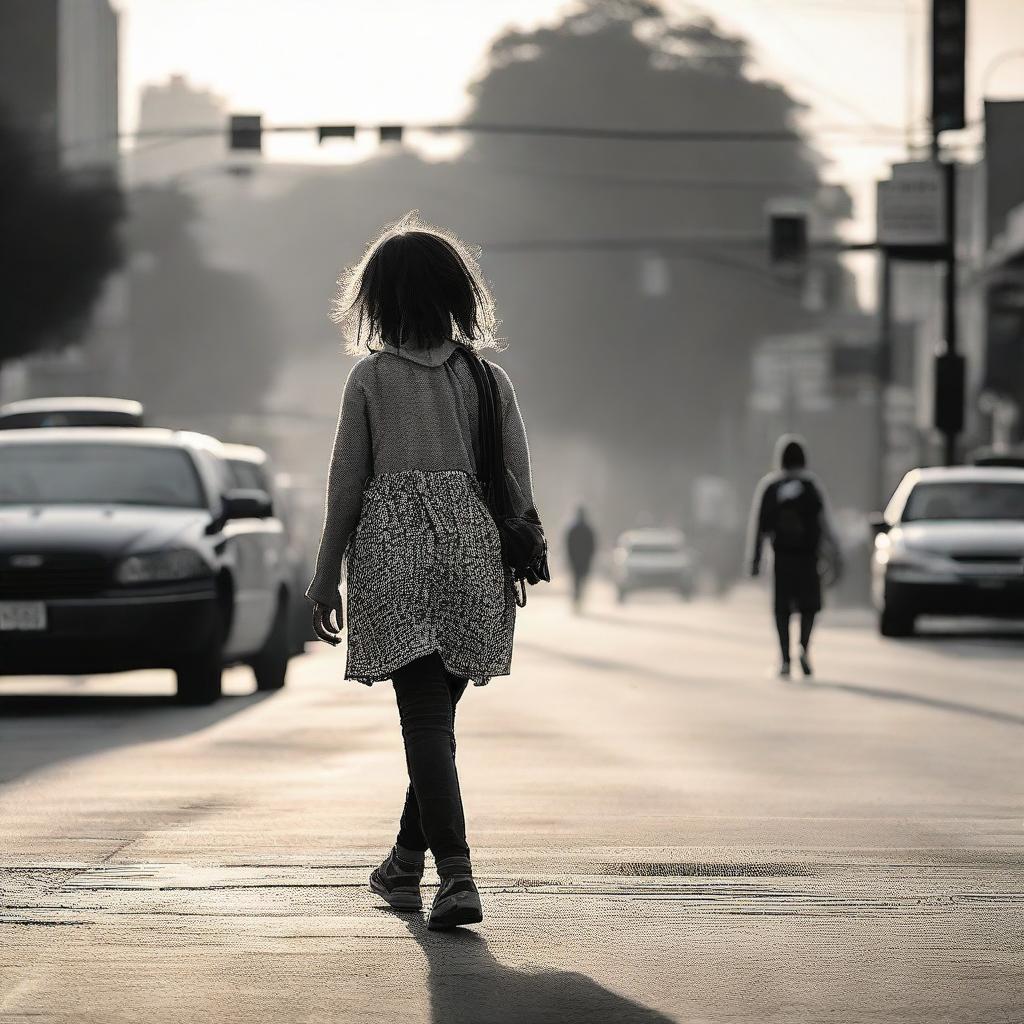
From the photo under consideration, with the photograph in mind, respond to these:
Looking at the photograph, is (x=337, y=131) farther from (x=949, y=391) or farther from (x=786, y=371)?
(x=786, y=371)

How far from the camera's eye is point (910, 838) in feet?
28.2

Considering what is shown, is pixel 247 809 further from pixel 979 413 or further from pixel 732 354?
pixel 732 354

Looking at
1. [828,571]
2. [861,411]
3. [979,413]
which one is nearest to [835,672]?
[828,571]

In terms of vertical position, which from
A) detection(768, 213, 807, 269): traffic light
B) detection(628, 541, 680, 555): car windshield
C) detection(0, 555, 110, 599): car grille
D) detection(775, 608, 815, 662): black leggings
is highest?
detection(768, 213, 807, 269): traffic light

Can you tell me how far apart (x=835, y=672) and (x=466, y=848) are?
13.0 meters

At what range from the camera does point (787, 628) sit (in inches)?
754

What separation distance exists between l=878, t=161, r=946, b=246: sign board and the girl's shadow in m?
30.5

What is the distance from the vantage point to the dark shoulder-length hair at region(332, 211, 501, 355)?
6.91 metres

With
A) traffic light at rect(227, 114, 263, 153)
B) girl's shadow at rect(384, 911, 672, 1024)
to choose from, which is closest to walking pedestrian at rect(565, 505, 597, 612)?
traffic light at rect(227, 114, 263, 153)

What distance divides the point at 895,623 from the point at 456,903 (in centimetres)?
1950

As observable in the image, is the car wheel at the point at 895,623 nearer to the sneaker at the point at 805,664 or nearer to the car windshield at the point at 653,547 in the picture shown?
the sneaker at the point at 805,664

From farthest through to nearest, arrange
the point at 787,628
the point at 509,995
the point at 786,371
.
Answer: the point at 786,371, the point at 787,628, the point at 509,995

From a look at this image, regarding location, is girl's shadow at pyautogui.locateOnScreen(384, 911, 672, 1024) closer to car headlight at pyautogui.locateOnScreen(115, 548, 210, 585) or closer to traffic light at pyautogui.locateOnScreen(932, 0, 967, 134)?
car headlight at pyautogui.locateOnScreen(115, 548, 210, 585)

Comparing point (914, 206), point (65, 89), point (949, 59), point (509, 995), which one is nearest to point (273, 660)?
point (509, 995)
